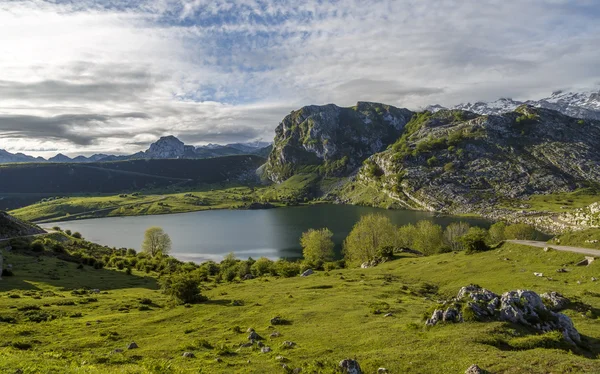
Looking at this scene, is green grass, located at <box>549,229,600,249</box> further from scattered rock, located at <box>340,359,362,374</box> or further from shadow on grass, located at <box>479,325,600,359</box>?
scattered rock, located at <box>340,359,362,374</box>

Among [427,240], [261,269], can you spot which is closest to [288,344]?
[261,269]

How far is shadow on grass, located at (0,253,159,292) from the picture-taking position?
65875 millimetres

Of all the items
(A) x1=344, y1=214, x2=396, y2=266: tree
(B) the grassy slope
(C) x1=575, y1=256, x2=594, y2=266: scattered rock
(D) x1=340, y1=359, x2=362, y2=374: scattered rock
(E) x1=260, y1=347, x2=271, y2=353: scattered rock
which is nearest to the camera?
(D) x1=340, y1=359, x2=362, y2=374: scattered rock

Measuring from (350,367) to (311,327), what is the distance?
13.3 meters

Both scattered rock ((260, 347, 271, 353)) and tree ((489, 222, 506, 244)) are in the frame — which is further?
tree ((489, 222, 506, 244))

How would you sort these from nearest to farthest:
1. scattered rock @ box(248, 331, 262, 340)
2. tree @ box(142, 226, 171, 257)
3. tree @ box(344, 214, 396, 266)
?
1. scattered rock @ box(248, 331, 262, 340)
2. tree @ box(344, 214, 396, 266)
3. tree @ box(142, 226, 171, 257)

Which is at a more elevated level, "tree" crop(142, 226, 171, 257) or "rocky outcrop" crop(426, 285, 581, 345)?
"rocky outcrop" crop(426, 285, 581, 345)

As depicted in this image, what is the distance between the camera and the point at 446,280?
61625mm

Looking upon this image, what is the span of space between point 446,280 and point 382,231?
65387 mm

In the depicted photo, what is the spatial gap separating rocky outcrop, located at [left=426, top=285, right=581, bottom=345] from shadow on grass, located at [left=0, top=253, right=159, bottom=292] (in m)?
64.0

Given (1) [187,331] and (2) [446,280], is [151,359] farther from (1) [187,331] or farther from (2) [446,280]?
(2) [446,280]

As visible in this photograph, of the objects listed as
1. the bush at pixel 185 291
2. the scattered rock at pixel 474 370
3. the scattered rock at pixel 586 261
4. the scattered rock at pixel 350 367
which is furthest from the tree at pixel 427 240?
the scattered rock at pixel 350 367

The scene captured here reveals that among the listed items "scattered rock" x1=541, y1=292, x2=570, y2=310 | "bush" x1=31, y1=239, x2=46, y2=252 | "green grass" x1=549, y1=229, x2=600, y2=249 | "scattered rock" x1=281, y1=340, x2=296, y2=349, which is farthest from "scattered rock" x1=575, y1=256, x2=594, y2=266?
"bush" x1=31, y1=239, x2=46, y2=252

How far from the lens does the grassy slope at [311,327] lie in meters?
22.7
